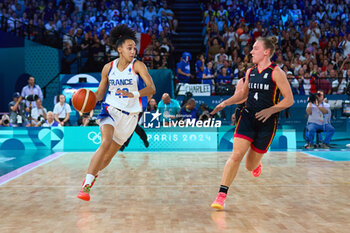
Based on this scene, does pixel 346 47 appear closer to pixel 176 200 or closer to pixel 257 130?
pixel 257 130

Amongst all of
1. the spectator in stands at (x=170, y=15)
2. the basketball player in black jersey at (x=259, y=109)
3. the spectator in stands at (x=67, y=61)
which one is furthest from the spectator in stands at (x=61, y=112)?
the basketball player in black jersey at (x=259, y=109)

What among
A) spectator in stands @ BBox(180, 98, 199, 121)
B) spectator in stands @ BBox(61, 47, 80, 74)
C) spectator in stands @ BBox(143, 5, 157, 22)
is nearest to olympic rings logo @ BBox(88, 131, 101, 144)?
spectator in stands @ BBox(180, 98, 199, 121)

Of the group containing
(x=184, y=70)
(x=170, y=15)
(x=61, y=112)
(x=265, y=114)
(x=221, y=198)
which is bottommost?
(x=221, y=198)

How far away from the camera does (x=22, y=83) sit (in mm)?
16844

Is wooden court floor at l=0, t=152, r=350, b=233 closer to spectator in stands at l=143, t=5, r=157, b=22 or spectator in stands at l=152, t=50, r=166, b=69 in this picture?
spectator in stands at l=152, t=50, r=166, b=69

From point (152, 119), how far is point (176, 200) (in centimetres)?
648

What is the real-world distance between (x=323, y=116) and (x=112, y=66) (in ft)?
26.8

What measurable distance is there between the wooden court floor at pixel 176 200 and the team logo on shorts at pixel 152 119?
308 centimetres

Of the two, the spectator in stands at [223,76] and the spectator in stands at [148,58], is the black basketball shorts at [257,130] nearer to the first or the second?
the spectator in stands at [223,76]

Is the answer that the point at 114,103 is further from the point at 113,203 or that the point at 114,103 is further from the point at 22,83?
the point at 22,83

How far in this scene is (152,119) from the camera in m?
11.5

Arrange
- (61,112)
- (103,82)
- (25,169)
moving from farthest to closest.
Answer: (61,112), (25,169), (103,82)

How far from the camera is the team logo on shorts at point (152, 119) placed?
1138cm

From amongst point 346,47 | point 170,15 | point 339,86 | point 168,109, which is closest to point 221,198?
point 168,109
